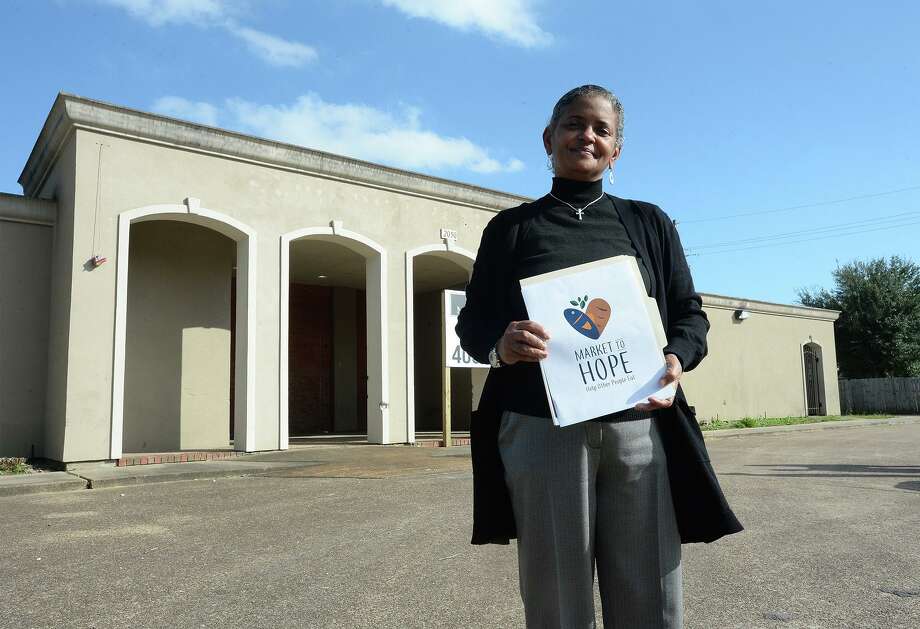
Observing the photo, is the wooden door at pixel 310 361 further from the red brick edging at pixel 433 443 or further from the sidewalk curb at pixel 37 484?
the sidewalk curb at pixel 37 484

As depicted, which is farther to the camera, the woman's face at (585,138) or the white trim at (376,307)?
the white trim at (376,307)

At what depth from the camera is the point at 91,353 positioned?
9.84m

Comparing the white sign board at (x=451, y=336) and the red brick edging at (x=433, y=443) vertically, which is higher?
the white sign board at (x=451, y=336)

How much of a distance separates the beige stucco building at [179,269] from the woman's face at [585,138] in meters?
9.53

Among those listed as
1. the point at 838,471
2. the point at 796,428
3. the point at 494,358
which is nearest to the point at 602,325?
the point at 494,358

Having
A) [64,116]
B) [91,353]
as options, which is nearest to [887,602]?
[91,353]

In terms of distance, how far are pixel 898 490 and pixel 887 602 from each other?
435 centimetres

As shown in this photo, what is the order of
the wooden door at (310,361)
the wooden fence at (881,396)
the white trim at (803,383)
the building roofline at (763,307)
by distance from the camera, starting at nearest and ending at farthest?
1. the wooden door at (310,361)
2. the building roofline at (763,307)
3. the white trim at (803,383)
4. the wooden fence at (881,396)

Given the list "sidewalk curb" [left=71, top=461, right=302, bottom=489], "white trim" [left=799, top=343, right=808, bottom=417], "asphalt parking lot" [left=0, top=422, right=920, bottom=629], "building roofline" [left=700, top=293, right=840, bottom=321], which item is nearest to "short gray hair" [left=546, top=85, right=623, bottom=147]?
"asphalt parking lot" [left=0, top=422, right=920, bottom=629]

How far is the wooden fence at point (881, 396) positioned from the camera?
1147 inches

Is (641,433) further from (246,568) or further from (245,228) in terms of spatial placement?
(245,228)

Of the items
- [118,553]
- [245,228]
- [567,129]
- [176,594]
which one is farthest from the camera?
[245,228]

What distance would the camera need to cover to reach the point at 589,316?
179 cm

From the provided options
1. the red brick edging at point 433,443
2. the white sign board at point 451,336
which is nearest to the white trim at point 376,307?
the red brick edging at point 433,443
